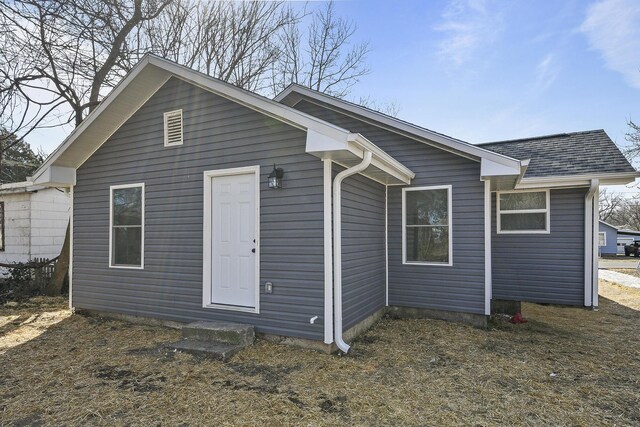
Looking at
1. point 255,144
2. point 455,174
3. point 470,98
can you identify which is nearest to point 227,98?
point 255,144

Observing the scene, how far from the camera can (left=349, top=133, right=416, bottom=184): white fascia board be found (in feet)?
13.3

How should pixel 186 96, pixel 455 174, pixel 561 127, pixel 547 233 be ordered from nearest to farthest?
1. pixel 186 96
2. pixel 455 174
3. pixel 547 233
4. pixel 561 127

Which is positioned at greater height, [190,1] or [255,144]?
[190,1]

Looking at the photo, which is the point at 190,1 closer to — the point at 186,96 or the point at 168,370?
the point at 186,96

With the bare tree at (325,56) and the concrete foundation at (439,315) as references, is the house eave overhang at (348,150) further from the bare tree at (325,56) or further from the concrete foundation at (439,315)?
the bare tree at (325,56)

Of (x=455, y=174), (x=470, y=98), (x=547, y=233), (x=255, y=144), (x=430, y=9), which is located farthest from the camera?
(x=470, y=98)

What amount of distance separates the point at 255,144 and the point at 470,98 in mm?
7833

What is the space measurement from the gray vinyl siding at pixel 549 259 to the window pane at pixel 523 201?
0.51 feet

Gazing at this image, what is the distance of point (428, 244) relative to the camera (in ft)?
20.7

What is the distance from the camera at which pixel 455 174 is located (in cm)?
608

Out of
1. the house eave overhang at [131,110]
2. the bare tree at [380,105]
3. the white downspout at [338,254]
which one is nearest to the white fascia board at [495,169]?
the white downspout at [338,254]

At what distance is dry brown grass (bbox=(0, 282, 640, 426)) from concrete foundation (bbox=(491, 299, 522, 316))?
5.03 ft

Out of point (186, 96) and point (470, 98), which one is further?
point (470, 98)

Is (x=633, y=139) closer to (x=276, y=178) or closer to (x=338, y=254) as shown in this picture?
(x=338, y=254)
